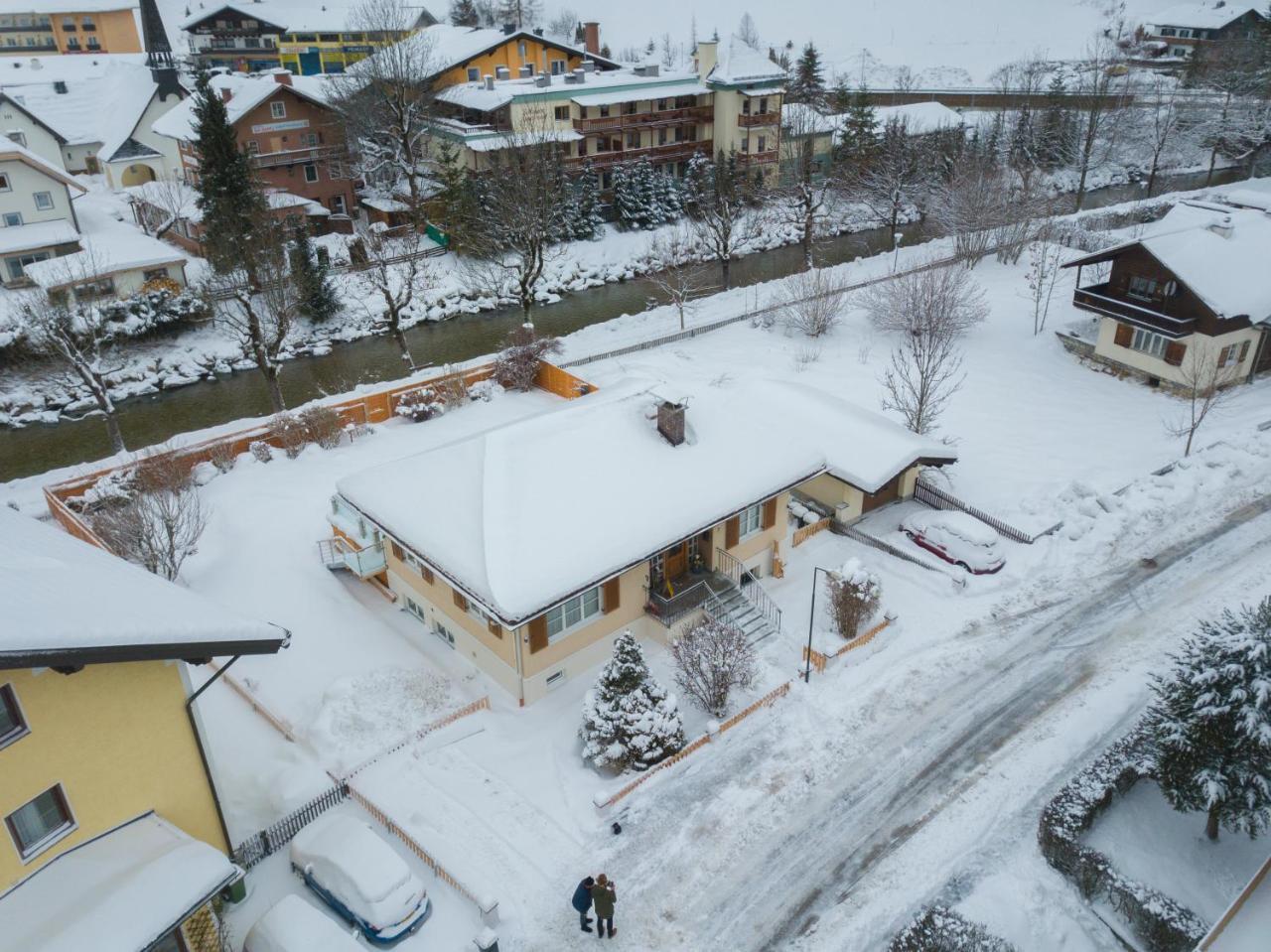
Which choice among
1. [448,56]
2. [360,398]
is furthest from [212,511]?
[448,56]

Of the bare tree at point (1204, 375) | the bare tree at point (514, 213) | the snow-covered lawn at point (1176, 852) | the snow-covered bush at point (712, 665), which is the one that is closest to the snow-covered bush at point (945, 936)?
the snow-covered lawn at point (1176, 852)

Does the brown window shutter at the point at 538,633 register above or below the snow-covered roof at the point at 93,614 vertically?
below

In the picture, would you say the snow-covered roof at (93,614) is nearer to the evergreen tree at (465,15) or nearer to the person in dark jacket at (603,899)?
the person in dark jacket at (603,899)

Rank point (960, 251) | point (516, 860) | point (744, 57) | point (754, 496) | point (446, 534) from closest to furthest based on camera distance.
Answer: point (516, 860), point (446, 534), point (754, 496), point (960, 251), point (744, 57)

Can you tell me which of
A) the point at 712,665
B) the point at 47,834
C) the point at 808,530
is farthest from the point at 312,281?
the point at 47,834

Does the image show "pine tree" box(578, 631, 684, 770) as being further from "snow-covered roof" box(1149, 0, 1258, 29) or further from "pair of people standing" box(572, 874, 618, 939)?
"snow-covered roof" box(1149, 0, 1258, 29)

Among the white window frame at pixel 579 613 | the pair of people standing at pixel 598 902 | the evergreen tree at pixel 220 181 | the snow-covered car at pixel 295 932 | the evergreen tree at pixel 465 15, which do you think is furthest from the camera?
the evergreen tree at pixel 465 15

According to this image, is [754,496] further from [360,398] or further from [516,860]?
[360,398]
